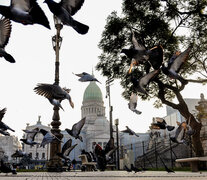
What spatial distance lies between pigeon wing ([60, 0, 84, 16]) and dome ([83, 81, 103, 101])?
8643 cm

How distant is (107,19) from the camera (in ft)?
50.8

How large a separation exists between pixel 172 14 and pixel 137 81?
10.3 metres

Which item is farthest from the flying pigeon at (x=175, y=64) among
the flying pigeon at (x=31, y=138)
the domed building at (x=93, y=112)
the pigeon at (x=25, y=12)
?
the domed building at (x=93, y=112)

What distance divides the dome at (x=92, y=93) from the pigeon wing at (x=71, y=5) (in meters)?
86.4

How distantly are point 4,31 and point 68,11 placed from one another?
877mm

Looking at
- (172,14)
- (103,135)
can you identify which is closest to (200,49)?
(172,14)

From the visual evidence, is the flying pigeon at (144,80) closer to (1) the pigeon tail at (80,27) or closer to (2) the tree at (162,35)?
(1) the pigeon tail at (80,27)

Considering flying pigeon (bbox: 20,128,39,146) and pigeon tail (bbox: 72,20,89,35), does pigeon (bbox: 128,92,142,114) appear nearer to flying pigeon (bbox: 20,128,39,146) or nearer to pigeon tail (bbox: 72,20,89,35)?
pigeon tail (bbox: 72,20,89,35)

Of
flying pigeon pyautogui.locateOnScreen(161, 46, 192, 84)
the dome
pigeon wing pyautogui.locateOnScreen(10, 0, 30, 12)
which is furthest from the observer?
the dome

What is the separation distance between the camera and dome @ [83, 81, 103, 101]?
89750mm

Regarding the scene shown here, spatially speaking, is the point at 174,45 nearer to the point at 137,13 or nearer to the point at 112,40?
the point at 137,13

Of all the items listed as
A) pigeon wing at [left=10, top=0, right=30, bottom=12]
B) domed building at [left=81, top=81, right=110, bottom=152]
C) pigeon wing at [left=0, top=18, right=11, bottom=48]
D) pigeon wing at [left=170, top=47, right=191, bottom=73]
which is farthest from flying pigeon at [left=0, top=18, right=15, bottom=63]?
domed building at [left=81, top=81, right=110, bottom=152]

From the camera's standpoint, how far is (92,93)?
90438 millimetres

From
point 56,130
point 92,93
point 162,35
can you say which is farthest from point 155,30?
point 92,93
